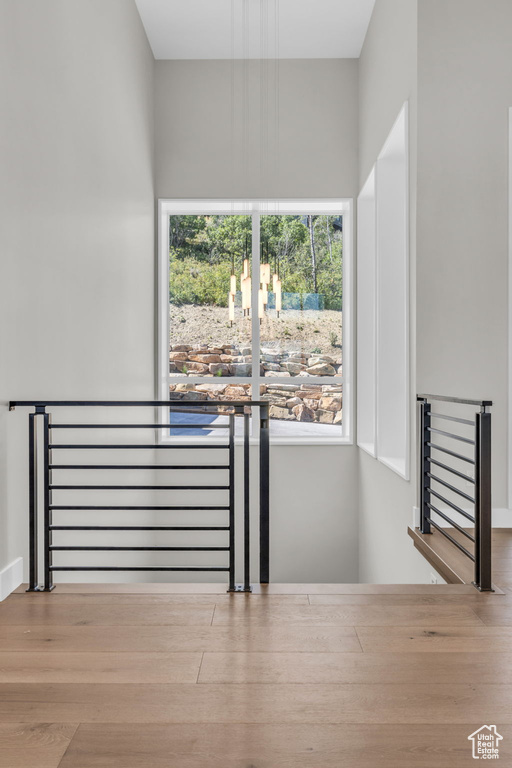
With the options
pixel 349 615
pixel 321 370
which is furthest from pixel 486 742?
pixel 321 370

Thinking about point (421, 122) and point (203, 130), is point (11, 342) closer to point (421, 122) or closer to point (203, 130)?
point (421, 122)

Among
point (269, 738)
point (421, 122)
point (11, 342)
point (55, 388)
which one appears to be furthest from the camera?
point (421, 122)

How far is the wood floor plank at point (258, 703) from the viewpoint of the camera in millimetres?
1477

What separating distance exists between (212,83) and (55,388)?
11.6 ft

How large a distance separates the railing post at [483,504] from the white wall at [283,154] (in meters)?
2.72

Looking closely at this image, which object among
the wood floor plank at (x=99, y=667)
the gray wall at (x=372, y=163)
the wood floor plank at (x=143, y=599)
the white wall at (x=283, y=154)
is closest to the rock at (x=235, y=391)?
the white wall at (x=283, y=154)

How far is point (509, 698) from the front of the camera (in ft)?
5.12

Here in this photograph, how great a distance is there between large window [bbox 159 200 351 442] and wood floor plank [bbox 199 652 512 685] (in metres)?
3.45

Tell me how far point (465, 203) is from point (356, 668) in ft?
8.14

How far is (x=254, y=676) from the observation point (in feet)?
5.51

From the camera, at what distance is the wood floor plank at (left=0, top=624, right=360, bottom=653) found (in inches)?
73.2

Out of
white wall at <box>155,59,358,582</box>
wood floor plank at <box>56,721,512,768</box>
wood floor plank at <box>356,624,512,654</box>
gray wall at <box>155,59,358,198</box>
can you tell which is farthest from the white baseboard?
gray wall at <box>155,59,358,198</box>

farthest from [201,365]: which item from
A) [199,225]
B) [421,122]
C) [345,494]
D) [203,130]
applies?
[421,122]

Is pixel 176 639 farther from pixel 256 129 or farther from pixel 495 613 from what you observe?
pixel 256 129
